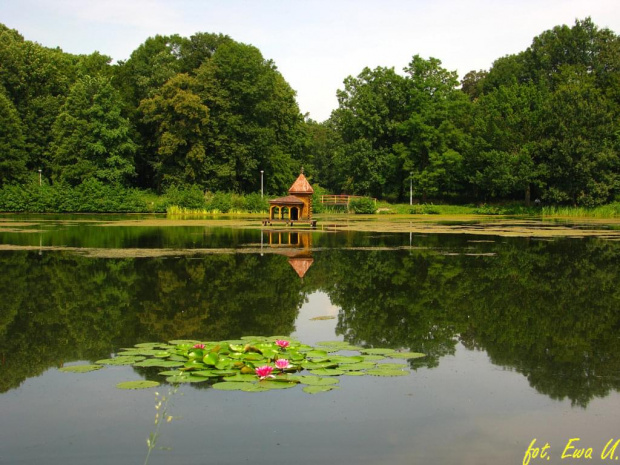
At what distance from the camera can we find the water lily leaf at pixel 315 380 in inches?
264

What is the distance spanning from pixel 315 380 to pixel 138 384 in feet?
6.05

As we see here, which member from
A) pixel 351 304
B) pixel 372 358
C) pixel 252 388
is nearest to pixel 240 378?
pixel 252 388

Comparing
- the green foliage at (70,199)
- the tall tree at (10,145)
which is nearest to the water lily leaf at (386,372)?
the green foliage at (70,199)

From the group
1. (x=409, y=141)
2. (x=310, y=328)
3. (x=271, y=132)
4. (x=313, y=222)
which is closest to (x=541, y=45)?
(x=409, y=141)

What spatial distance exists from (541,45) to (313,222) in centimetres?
4975

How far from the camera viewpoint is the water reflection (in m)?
8.18

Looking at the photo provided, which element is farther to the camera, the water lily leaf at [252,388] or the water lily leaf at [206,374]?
the water lily leaf at [206,374]

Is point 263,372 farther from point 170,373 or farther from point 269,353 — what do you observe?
point 170,373

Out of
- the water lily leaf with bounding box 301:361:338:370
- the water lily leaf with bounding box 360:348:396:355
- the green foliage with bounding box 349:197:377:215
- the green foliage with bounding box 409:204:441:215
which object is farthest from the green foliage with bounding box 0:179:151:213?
the water lily leaf with bounding box 301:361:338:370

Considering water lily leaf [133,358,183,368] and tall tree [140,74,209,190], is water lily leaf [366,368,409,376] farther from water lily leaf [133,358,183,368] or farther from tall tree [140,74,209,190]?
tall tree [140,74,209,190]

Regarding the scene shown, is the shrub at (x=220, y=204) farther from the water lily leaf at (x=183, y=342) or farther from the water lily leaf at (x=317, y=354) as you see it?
the water lily leaf at (x=317, y=354)

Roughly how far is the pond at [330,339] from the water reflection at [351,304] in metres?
0.04

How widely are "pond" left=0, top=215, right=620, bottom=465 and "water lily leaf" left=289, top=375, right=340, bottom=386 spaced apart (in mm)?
156

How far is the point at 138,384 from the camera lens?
6641mm
